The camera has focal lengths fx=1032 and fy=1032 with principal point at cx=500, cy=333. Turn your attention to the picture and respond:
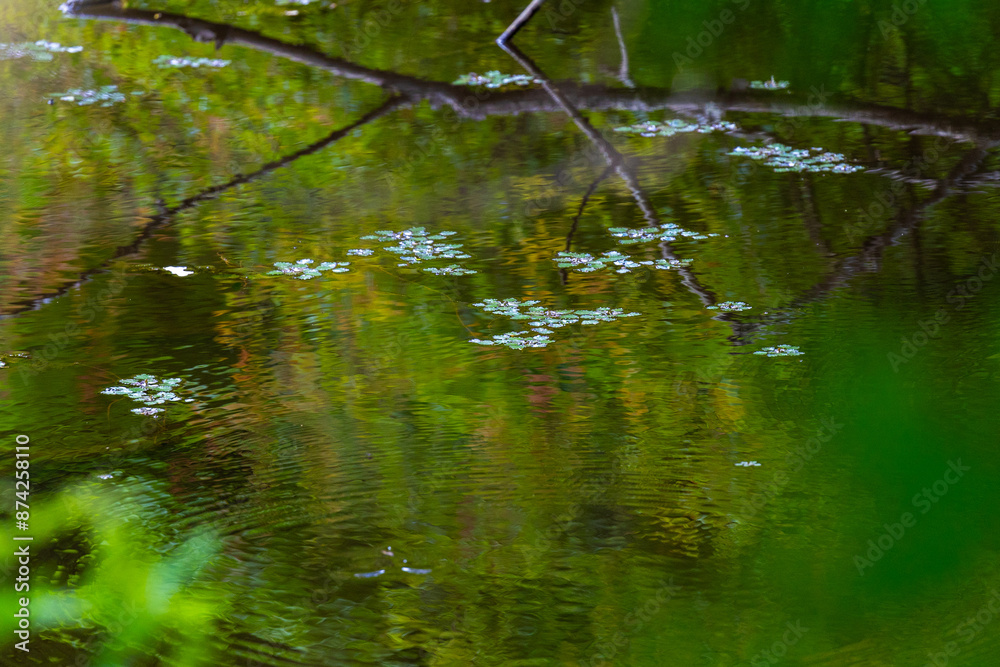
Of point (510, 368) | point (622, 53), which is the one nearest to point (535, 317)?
point (510, 368)

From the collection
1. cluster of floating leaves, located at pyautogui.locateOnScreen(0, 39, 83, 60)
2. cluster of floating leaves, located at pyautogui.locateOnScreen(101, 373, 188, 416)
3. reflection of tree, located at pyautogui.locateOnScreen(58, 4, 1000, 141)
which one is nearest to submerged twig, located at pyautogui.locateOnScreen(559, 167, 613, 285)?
reflection of tree, located at pyautogui.locateOnScreen(58, 4, 1000, 141)

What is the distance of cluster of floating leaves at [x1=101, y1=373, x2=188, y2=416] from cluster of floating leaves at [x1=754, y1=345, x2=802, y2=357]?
1423 mm

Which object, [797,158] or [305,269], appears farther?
[797,158]

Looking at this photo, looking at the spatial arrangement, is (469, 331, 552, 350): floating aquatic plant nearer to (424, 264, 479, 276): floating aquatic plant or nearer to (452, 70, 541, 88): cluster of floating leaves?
(424, 264, 479, 276): floating aquatic plant

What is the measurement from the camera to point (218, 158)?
4297 millimetres

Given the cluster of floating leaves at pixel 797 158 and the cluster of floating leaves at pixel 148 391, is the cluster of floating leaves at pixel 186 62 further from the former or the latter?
the cluster of floating leaves at pixel 148 391

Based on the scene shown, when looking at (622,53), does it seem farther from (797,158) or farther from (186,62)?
(186,62)

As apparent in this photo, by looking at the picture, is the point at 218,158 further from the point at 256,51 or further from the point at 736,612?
the point at 736,612

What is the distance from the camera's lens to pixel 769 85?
4.96 meters

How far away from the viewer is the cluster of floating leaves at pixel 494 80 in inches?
198

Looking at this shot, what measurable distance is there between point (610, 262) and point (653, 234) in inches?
10.9

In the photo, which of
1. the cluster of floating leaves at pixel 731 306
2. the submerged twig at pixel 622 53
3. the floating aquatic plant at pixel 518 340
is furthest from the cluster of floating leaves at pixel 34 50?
the cluster of floating leaves at pixel 731 306

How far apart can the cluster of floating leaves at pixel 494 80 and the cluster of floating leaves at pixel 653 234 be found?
6.07 feet

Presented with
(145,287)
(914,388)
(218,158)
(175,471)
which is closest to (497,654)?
(175,471)
